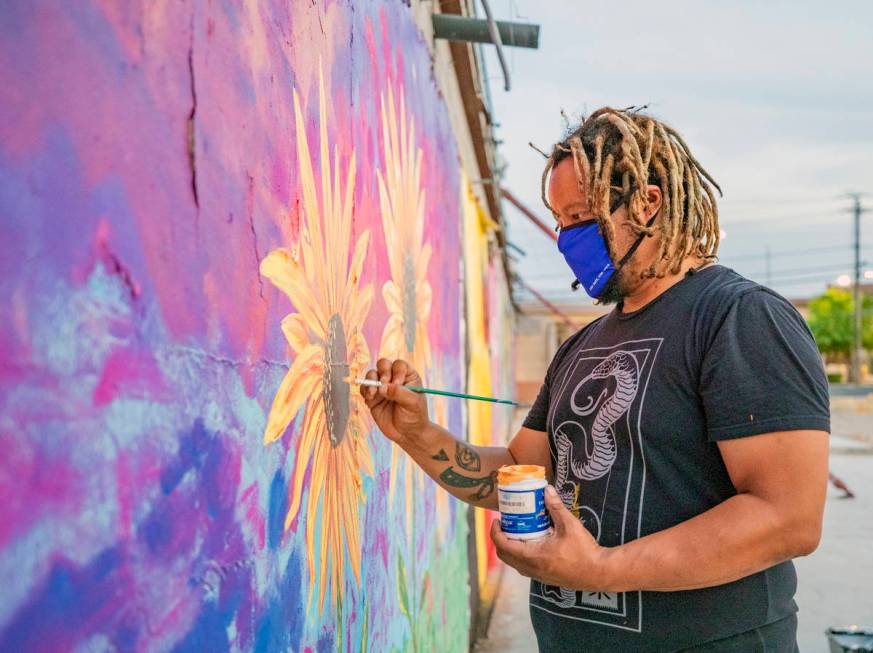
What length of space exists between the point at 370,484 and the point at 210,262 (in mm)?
1274

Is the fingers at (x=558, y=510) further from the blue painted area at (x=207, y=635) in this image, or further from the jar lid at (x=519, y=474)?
the blue painted area at (x=207, y=635)

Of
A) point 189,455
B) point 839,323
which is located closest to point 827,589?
point 189,455

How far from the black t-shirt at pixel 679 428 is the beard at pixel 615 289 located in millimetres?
67

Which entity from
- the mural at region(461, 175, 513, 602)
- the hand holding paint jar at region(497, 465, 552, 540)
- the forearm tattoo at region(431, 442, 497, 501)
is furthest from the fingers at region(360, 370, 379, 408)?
the mural at region(461, 175, 513, 602)

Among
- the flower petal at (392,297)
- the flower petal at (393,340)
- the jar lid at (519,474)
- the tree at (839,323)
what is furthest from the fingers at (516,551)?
the tree at (839,323)

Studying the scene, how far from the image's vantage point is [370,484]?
2299 millimetres

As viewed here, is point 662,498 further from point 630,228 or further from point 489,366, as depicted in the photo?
point 489,366

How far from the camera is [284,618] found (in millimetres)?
1444

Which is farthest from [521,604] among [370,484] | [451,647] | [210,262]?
[210,262]

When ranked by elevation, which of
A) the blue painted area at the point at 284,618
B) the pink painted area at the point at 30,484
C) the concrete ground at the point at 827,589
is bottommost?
the concrete ground at the point at 827,589

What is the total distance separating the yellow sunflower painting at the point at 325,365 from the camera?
1.55 metres

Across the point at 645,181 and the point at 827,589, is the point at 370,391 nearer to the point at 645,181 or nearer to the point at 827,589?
the point at 645,181

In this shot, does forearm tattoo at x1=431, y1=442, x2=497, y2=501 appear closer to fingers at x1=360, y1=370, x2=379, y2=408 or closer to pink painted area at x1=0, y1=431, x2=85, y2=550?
fingers at x1=360, y1=370, x2=379, y2=408

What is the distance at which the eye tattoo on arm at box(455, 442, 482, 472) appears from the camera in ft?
7.55
